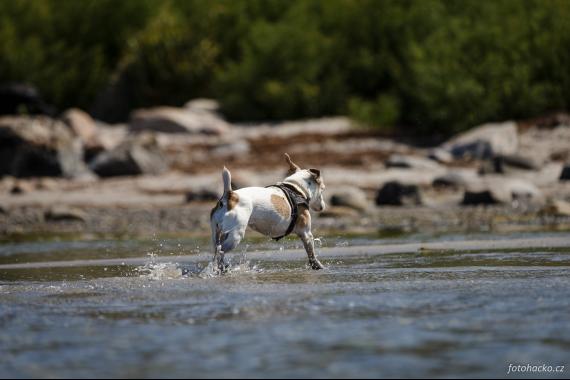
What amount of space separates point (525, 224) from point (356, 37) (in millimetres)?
20670

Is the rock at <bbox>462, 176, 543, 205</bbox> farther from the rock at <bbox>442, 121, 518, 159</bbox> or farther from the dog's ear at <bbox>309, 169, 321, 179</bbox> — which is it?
the dog's ear at <bbox>309, 169, 321, 179</bbox>

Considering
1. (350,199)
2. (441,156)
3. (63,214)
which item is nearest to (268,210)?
(350,199)

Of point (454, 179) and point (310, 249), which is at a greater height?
point (454, 179)

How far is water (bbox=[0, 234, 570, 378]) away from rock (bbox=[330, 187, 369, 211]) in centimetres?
811

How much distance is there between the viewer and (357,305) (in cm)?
884

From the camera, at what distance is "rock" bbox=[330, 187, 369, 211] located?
835 inches

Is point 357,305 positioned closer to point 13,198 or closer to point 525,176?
point 525,176

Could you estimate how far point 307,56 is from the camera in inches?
1410

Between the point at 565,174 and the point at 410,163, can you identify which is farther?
the point at 410,163

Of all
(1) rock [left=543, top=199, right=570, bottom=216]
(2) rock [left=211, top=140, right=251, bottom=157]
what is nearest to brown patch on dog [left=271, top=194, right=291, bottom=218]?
(1) rock [left=543, top=199, right=570, bottom=216]

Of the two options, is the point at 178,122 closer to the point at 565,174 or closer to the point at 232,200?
the point at 565,174

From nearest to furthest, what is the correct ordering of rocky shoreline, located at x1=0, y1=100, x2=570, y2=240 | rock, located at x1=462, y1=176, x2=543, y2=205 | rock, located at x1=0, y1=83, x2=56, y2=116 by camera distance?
rocky shoreline, located at x1=0, y1=100, x2=570, y2=240 < rock, located at x1=462, y1=176, x2=543, y2=205 < rock, located at x1=0, y1=83, x2=56, y2=116

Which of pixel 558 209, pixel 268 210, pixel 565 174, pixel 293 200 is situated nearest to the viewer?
pixel 268 210

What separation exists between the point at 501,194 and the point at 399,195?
1.94 m
